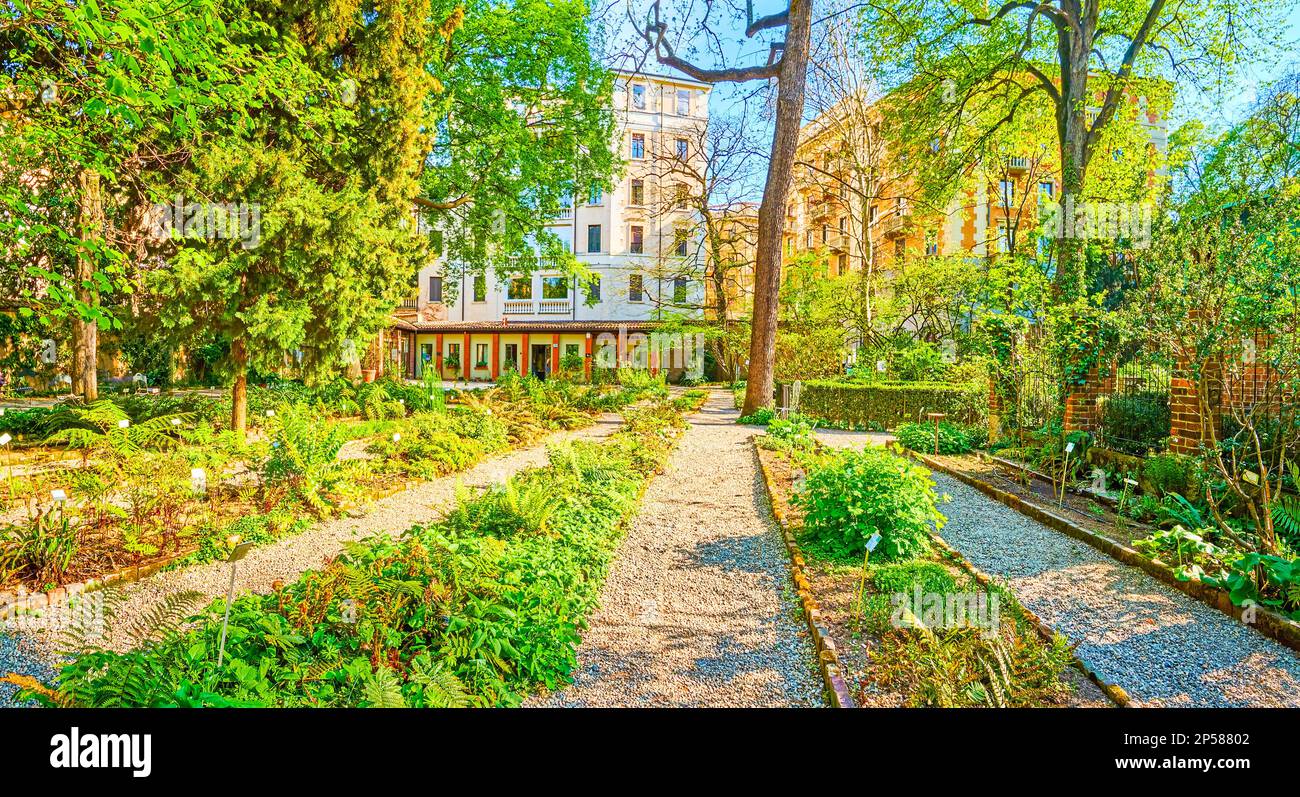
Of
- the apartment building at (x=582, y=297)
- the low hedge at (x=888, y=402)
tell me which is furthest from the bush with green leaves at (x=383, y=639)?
the apartment building at (x=582, y=297)

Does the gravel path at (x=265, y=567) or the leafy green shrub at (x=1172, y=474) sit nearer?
the gravel path at (x=265, y=567)

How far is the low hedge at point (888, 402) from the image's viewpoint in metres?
13.0

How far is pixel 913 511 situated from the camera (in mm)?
4527

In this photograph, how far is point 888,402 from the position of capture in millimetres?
14141

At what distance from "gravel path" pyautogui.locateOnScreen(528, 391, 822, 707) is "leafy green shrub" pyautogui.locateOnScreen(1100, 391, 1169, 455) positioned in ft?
15.7

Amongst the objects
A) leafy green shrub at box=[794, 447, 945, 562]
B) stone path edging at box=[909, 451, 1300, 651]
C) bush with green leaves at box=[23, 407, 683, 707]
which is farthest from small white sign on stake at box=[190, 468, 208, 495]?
stone path edging at box=[909, 451, 1300, 651]

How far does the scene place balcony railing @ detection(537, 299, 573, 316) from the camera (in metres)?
34.7

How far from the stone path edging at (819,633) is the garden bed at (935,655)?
0.13 feet

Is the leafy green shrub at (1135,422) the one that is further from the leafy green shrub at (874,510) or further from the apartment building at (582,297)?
the apartment building at (582,297)

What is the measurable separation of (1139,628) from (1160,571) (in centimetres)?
116

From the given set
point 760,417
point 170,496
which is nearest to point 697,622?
point 170,496

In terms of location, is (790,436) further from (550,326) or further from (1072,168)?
(550,326)

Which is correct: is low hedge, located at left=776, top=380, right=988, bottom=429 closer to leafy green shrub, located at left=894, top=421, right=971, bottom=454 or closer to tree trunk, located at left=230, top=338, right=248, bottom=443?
leafy green shrub, located at left=894, top=421, right=971, bottom=454

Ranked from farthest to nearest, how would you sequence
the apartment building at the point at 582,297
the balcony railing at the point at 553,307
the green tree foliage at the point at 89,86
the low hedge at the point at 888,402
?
the balcony railing at the point at 553,307 < the apartment building at the point at 582,297 < the low hedge at the point at 888,402 < the green tree foliage at the point at 89,86
